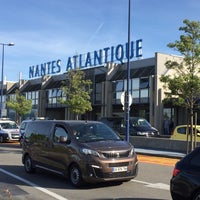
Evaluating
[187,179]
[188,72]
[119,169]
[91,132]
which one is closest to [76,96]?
[188,72]

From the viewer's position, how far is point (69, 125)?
10859 mm

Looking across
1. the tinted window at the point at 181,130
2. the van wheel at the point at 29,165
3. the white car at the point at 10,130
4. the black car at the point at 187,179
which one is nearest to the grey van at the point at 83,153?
the van wheel at the point at 29,165

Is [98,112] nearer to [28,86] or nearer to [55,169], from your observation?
[28,86]

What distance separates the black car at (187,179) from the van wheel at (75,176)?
3391 mm

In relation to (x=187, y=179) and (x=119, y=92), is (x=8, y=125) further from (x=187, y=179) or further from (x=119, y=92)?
(x=187, y=179)

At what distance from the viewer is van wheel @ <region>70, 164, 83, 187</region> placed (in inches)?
384

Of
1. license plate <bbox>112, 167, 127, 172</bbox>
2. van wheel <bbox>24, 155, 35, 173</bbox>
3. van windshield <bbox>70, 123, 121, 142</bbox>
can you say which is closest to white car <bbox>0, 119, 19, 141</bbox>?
van wheel <bbox>24, 155, 35, 173</bbox>

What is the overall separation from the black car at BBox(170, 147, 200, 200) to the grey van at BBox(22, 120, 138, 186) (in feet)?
9.76

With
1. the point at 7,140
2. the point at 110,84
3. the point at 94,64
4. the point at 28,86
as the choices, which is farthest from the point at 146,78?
the point at 28,86

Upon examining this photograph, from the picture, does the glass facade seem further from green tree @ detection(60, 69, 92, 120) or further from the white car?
the white car

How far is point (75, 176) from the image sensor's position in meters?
9.95

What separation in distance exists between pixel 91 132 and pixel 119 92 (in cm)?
3583

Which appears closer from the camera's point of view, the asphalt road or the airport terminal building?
the asphalt road

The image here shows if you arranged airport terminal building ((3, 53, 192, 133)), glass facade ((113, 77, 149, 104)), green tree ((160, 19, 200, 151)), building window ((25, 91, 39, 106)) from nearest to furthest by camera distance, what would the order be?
1. green tree ((160, 19, 200, 151))
2. airport terminal building ((3, 53, 192, 133))
3. glass facade ((113, 77, 149, 104))
4. building window ((25, 91, 39, 106))
